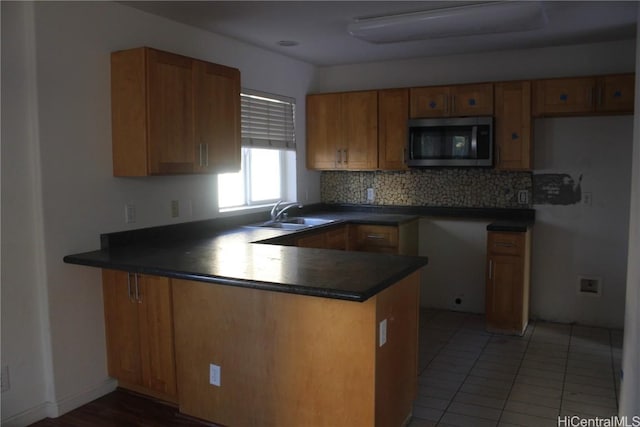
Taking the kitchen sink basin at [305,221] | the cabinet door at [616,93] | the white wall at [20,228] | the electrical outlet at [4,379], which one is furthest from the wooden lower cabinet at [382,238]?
the electrical outlet at [4,379]

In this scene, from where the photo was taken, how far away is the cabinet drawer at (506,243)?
14.4 feet

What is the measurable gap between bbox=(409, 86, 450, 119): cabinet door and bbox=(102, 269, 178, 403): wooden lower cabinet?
9.63 ft

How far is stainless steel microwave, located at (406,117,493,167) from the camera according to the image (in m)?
4.65

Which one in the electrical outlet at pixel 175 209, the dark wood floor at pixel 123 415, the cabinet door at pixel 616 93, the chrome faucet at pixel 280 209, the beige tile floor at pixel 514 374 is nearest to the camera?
the dark wood floor at pixel 123 415

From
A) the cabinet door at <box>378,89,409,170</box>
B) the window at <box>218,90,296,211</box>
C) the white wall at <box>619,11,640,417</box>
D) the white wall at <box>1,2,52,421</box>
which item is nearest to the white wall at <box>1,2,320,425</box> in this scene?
the white wall at <box>1,2,52,421</box>

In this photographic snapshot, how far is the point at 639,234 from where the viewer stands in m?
2.50

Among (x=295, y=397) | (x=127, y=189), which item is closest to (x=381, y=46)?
(x=127, y=189)

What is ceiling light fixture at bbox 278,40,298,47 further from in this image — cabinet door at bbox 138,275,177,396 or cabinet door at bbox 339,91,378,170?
cabinet door at bbox 138,275,177,396

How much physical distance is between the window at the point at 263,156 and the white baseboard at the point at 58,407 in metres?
1.64

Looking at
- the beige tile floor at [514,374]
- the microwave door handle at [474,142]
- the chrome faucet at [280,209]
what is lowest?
the beige tile floor at [514,374]

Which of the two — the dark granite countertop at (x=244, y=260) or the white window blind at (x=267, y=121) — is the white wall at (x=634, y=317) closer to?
the dark granite countertop at (x=244, y=260)

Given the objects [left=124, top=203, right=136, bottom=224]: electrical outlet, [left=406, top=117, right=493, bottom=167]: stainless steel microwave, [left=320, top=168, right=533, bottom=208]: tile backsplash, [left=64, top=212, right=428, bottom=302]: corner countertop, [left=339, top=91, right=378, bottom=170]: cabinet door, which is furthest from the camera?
[left=339, top=91, right=378, bottom=170]: cabinet door

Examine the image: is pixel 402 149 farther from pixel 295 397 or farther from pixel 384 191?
pixel 295 397

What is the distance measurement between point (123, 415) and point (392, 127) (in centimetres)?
331
